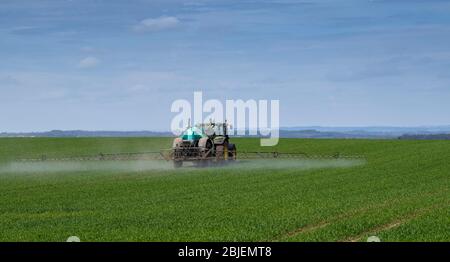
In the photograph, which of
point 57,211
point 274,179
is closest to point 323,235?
point 57,211

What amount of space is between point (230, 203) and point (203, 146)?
21032mm

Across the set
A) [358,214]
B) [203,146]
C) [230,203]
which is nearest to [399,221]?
[358,214]

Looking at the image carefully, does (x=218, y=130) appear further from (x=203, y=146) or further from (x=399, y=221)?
(x=399, y=221)

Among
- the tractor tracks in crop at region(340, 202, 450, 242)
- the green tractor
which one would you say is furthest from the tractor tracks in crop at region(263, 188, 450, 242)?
the green tractor

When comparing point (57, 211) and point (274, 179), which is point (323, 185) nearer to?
point (274, 179)

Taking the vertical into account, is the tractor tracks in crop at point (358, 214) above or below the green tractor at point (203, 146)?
below

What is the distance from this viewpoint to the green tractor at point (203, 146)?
47.6 metres

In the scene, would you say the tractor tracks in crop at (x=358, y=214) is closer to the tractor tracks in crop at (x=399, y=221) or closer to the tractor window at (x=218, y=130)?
the tractor tracks in crop at (x=399, y=221)

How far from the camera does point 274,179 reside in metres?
37.3

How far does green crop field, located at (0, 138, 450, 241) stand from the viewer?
19.4 meters

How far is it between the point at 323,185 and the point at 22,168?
24.0 meters

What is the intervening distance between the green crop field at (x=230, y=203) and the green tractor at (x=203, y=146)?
169 centimetres

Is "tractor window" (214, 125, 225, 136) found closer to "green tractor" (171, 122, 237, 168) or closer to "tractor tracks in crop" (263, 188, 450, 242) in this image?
"green tractor" (171, 122, 237, 168)

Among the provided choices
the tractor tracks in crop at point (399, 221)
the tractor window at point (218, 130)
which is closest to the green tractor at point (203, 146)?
the tractor window at point (218, 130)
